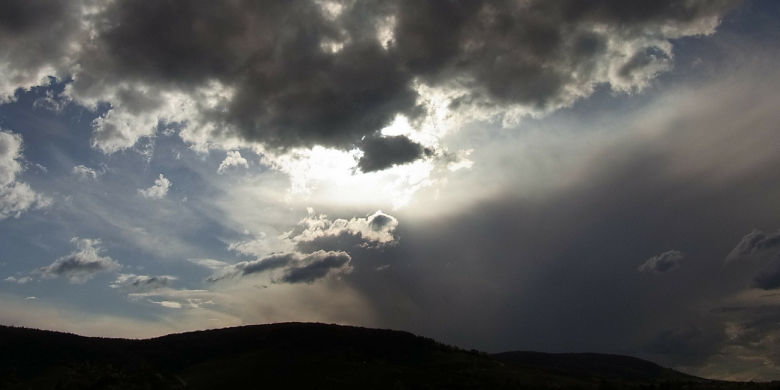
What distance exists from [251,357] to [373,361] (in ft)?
61.5

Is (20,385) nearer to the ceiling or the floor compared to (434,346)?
nearer to the floor

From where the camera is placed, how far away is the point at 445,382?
63.4 meters

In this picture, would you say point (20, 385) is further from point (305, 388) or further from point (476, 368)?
point (476, 368)

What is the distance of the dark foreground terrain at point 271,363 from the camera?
209 ft

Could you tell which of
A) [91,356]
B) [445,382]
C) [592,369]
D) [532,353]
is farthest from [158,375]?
[532,353]

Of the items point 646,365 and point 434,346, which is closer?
point 434,346

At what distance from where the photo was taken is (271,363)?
76375 millimetres

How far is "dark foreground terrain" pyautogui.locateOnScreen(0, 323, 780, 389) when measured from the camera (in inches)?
2504

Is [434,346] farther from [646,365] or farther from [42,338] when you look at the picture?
[646,365]

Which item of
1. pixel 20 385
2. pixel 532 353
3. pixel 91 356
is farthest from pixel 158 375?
pixel 532 353

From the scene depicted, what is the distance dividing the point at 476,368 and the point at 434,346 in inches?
810

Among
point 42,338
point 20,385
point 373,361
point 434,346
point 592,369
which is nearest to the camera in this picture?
point 20,385

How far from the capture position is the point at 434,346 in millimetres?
92875

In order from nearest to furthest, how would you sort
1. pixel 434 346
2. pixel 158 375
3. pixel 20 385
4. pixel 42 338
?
1. pixel 20 385
2. pixel 158 375
3. pixel 42 338
4. pixel 434 346
